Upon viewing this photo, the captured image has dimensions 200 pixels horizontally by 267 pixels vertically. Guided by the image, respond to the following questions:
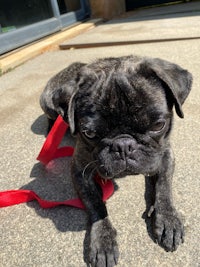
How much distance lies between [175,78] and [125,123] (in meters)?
0.62

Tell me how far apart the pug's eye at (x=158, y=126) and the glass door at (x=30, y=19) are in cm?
620

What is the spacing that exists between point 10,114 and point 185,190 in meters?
3.35

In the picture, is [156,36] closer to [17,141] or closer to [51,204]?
[17,141]

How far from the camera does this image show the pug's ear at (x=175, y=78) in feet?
9.30

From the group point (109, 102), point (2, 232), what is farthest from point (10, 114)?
point (109, 102)

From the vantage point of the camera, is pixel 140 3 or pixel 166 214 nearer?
pixel 166 214

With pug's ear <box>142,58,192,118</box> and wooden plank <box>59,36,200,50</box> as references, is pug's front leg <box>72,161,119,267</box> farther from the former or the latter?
wooden plank <box>59,36,200,50</box>

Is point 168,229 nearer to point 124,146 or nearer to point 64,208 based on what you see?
point 124,146

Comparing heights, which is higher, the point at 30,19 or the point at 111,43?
the point at 30,19

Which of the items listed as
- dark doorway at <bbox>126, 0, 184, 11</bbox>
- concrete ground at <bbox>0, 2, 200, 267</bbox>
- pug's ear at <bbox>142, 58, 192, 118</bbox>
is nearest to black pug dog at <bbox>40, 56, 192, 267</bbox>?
pug's ear at <bbox>142, 58, 192, 118</bbox>

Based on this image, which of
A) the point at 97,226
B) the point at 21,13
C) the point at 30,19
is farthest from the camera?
the point at 30,19

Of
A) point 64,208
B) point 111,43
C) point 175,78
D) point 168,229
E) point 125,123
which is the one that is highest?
point 175,78

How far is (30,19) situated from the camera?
9.18 meters

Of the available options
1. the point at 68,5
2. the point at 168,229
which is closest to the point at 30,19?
the point at 68,5
